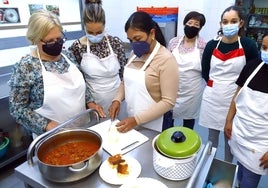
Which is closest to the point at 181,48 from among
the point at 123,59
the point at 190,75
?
the point at 190,75

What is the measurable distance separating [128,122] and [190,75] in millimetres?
1018

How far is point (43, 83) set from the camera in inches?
42.9

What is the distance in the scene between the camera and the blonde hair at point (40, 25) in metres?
1.07

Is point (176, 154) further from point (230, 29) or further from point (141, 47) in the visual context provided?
point (230, 29)

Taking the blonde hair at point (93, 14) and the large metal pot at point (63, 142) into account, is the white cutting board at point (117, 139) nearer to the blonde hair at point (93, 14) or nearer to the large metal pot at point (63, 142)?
the large metal pot at point (63, 142)

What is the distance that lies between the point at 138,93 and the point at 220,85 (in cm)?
76

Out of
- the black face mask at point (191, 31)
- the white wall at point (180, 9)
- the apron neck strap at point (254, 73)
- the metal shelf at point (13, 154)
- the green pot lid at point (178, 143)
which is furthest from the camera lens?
the white wall at point (180, 9)

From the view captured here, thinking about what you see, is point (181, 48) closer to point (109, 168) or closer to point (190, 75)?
point (190, 75)

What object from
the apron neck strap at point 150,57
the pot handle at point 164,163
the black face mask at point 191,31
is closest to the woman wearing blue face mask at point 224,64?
the black face mask at point 191,31

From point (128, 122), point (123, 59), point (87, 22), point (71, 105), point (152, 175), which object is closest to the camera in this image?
point (152, 175)

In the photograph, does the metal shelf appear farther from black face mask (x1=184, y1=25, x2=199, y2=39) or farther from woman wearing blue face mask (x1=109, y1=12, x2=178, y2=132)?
black face mask (x1=184, y1=25, x2=199, y2=39)

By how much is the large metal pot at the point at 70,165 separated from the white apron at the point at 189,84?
3.90ft

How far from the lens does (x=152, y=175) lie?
0.79 meters

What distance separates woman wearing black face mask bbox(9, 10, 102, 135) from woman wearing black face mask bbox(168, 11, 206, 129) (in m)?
1.01
